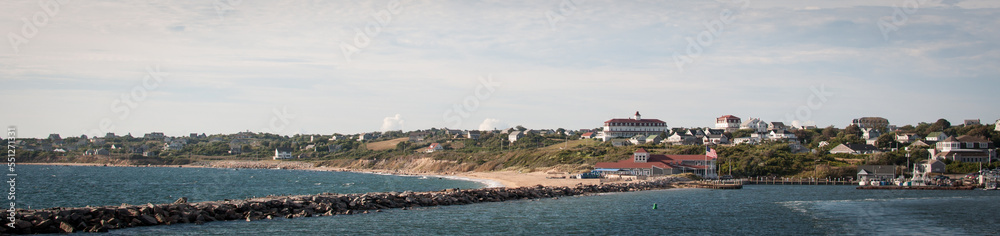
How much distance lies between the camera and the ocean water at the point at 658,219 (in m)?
34.8

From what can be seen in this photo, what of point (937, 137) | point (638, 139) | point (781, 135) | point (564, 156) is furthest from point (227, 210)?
point (937, 137)

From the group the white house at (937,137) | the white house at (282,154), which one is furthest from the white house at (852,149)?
the white house at (282,154)

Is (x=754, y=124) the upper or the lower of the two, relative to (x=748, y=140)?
upper

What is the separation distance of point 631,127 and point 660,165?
6752 centimetres

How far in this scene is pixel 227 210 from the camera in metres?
37.1

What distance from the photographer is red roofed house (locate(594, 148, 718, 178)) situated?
8712 cm

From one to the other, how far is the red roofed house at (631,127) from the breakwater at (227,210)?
9691 cm

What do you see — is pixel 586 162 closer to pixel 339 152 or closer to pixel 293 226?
pixel 293 226

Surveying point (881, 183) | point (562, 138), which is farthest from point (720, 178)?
point (562, 138)

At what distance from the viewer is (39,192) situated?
2507 inches

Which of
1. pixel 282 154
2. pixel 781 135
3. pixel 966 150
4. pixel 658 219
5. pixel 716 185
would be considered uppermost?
pixel 781 135

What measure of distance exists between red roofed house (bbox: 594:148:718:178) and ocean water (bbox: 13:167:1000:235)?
1070 inches

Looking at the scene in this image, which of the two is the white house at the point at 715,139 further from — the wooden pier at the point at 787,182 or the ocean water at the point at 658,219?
the ocean water at the point at 658,219

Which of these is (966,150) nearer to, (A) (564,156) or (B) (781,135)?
(B) (781,135)
